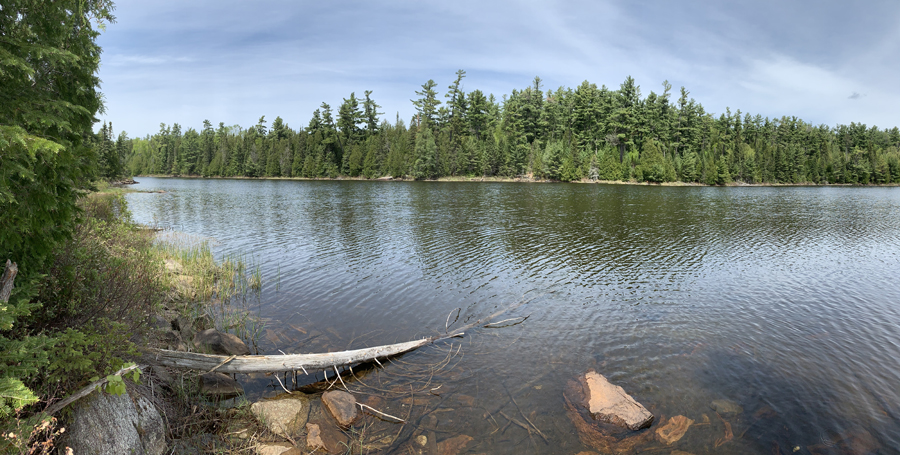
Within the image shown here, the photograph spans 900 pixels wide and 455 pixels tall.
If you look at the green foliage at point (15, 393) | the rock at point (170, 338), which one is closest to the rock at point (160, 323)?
the rock at point (170, 338)

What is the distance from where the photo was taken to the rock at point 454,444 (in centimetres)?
678

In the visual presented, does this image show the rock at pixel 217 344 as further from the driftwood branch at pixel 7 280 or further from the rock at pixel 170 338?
the driftwood branch at pixel 7 280

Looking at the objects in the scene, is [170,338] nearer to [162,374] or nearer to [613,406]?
[162,374]

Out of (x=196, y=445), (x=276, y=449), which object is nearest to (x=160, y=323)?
(x=196, y=445)

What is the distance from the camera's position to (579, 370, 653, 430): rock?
7.52 m

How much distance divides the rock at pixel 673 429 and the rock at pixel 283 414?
20.4ft

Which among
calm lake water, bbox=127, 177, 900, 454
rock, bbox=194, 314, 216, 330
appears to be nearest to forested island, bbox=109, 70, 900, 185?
calm lake water, bbox=127, 177, 900, 454

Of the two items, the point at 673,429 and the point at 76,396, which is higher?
the point at 76,396

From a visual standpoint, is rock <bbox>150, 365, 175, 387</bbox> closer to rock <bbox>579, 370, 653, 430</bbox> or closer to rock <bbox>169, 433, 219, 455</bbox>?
rock <bbox>169, 433, 219, 455</bbox>

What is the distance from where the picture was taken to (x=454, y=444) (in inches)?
274

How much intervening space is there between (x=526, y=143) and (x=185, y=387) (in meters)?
104

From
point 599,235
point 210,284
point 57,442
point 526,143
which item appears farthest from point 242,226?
point 526,143

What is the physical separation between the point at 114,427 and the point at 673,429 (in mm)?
8584

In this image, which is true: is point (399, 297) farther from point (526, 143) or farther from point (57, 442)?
point (526, 143)
